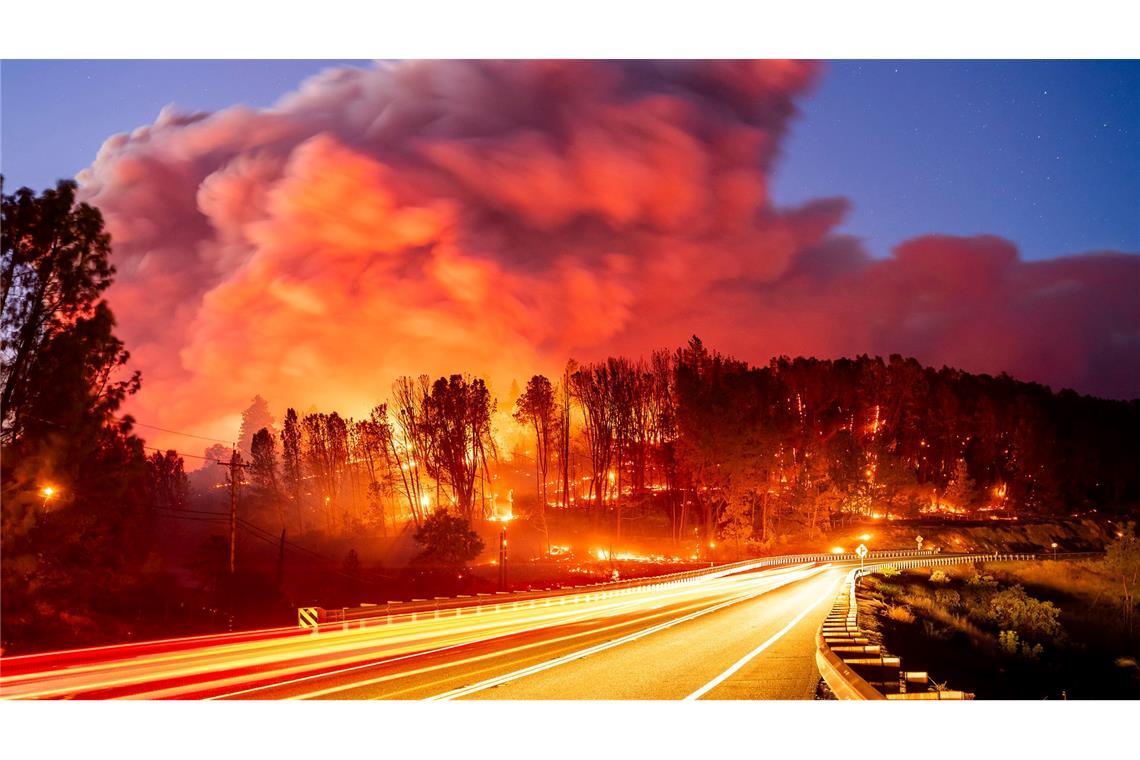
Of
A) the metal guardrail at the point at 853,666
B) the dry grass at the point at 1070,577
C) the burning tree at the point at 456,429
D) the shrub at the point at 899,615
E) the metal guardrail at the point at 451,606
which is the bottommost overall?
the dry grass at the point at 1070,577

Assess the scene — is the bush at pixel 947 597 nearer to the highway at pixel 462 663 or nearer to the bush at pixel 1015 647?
the bush at pixel 1015 647

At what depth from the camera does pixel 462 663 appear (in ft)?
43.3

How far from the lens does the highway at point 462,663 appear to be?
1085 centimetres

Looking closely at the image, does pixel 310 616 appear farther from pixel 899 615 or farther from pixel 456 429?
pixel 456 429

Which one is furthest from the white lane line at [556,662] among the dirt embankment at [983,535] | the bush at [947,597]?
the dirt embankment at [983,535]

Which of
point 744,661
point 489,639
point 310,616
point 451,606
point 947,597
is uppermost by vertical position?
point 744,661

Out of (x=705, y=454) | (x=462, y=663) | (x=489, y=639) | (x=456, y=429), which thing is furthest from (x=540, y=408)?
(x=462, y=663)

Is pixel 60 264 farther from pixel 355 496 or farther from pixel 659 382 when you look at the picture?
pixel 355 496

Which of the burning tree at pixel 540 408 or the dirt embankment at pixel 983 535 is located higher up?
the burning tree at pixel 540 408

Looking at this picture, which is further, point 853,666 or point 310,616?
point 310,616

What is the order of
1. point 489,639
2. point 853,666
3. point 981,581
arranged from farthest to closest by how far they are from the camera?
point 981,581 < point 489,639 < point 853,666

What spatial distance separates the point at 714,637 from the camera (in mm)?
16594

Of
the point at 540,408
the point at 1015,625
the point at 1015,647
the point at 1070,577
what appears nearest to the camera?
the point at 1015,647
